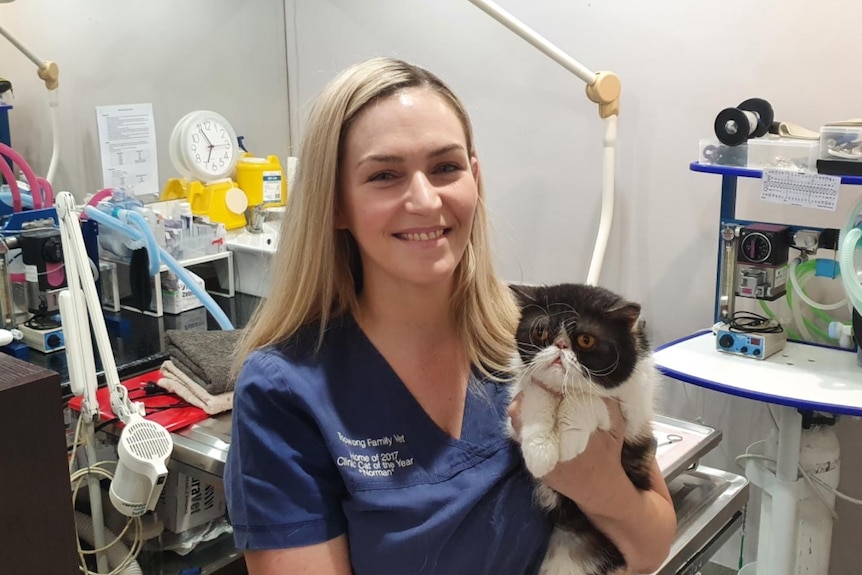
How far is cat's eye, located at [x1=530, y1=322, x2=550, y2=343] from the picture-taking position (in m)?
0.94

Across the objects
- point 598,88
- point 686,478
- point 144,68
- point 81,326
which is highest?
point 144,68

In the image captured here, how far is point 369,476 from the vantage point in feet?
3.32

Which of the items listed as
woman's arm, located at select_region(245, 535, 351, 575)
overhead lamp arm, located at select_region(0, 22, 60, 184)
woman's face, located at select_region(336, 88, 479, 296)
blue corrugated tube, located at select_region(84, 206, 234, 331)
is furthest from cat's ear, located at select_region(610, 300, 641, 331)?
overhead lamp arm, located at select_region(0, 22, 60, 184)

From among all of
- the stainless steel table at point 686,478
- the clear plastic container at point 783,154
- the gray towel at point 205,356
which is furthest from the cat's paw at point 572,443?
the clear plastic container at point 783,154

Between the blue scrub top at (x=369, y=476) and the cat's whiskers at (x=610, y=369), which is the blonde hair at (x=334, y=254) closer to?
the blue scrub top at (x=369, y=476)

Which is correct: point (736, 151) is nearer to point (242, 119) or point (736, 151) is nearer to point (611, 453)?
point (611, 453)

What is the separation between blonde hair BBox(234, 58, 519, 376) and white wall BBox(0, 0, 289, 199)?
4.46ft

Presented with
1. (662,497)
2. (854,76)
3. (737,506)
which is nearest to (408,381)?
(662,497)

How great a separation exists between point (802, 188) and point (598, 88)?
535mm

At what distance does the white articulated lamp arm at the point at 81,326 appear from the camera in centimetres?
144

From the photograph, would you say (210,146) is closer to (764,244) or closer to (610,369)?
(764,244)

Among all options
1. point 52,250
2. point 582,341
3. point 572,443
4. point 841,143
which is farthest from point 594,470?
point 52,250

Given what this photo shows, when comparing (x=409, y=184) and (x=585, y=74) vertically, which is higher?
(x=585, y=74)

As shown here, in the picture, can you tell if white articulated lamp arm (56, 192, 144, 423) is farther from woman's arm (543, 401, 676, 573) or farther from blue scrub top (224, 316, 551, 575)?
→ woman's arm (543, 401, 676, 573)
